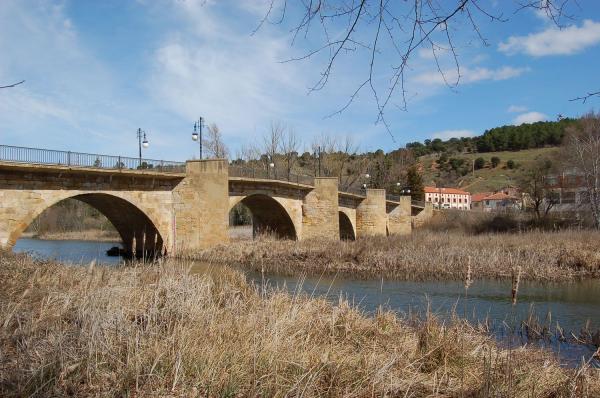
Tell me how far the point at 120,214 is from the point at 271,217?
13277 millimetres

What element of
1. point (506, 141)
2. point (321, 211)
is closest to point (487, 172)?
point (506, 141)

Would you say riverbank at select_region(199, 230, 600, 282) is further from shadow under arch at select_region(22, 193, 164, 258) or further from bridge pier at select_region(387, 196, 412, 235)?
bridge pier at select_region(387, 196, 412, 235)

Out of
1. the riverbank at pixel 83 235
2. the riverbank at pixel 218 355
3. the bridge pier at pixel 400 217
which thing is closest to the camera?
the riverbank at pixel 218 355

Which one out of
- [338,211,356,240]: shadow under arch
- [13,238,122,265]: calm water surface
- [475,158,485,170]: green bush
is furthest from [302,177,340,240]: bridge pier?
[475,158,485,170]: green bush

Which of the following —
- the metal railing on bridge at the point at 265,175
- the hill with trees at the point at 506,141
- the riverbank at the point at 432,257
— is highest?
the hill with trees at the point at 506,141

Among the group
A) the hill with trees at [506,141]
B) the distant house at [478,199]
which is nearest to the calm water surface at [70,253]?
the distant house at [478,199]

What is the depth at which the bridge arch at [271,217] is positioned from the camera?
3556 cm

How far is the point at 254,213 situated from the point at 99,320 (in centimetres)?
3451

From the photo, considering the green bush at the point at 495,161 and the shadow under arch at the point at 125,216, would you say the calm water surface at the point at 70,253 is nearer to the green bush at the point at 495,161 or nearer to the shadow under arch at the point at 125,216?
the shadow under arch at the point at 125,216

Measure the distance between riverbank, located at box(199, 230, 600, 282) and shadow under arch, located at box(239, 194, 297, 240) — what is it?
6.08m

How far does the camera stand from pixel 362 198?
48.8 meters

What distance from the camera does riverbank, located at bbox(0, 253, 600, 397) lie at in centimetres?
405

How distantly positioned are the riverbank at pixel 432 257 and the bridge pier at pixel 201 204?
1142 millimetres

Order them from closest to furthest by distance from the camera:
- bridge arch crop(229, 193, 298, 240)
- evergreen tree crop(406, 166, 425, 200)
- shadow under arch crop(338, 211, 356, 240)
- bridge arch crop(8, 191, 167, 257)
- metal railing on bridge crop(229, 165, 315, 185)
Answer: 1. bridge arch crop(8, 191, 167, 257)
2. metal railing on bridge crop(229, 165, 315, 185)
3. bridge arch crop(229, 193, 298, 240)
4. shadow under arch crop(338, 211, 356, 240)
5. evergreen tree crop(406, 166, 425, 200)
